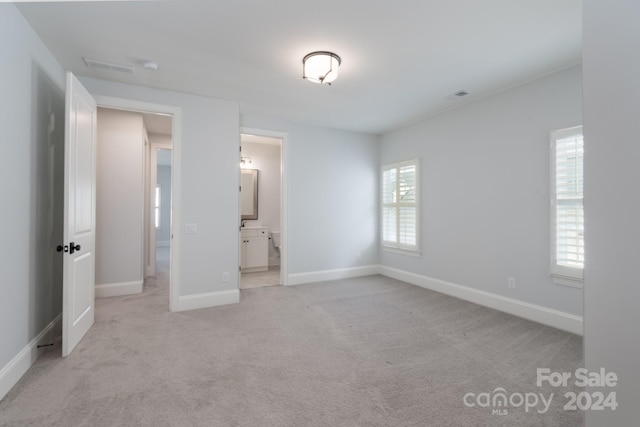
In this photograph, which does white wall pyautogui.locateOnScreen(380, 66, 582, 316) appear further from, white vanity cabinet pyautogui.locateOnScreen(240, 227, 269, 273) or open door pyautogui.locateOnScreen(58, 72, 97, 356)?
open door pyautogui.locateOnScreen(58, 72, 97, 356)

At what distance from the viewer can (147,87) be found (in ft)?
11.4

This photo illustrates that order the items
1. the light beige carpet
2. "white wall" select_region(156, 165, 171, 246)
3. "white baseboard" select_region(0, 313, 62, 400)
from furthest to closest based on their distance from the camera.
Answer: "white wall" select_region(156, 165, 171, 246) → "white baseboard" select_region(0, 313, 62, 400) → the light beige carpet

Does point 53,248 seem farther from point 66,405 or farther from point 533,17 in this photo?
point 533,17

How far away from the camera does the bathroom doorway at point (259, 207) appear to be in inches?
231

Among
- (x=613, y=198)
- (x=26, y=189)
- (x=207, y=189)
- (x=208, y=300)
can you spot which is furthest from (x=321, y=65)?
(x=208, y=300)

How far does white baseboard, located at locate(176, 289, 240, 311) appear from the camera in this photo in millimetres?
3604

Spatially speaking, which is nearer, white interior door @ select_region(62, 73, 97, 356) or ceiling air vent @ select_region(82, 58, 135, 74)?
white interior door @ select_region(62, 73, 97, 356)

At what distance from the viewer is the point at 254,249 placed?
5934 millimetres

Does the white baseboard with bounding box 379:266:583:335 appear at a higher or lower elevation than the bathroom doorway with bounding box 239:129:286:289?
lower

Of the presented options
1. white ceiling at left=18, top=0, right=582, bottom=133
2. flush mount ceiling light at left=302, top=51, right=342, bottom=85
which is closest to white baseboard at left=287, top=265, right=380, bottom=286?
white ceiling at left=18, top=0, right=582, bottom=133

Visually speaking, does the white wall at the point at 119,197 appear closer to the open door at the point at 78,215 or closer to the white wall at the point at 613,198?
the open door at the point at 78,215

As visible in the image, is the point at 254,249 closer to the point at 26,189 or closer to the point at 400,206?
the point at 400,206

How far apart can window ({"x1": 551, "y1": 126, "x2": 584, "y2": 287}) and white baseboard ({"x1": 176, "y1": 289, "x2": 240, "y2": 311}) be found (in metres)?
3.78

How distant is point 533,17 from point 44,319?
15.6ft
